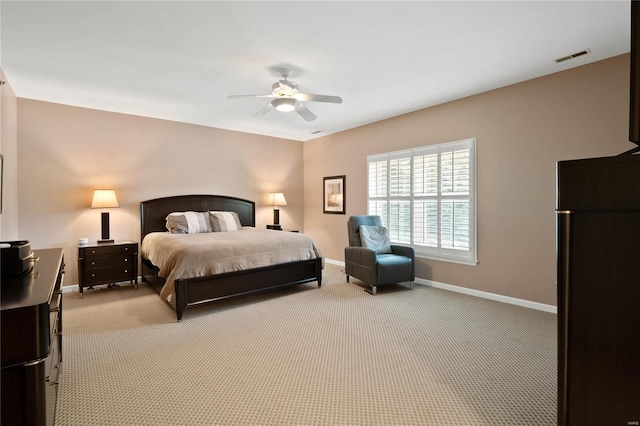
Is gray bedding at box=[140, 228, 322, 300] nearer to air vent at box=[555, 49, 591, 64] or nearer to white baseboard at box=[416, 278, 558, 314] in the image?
white baseboard at box=[416, 278, 558, 314]

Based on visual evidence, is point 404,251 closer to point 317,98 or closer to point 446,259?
point 446,259

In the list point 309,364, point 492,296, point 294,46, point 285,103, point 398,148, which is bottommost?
point 309,364

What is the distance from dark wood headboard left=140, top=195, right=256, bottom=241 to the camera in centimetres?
525

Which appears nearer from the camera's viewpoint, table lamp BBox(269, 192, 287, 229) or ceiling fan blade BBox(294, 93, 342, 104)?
ceiling fan blade BBox(294, 93, 342, 104)

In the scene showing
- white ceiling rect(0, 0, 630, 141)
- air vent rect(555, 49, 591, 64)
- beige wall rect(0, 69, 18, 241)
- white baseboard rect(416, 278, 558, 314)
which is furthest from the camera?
white baseboard rect(416, 278, 558, 314)

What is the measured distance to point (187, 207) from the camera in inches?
222

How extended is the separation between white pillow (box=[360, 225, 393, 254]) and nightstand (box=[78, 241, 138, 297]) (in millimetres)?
3452

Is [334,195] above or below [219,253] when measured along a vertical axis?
above

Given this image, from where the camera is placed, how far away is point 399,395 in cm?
216

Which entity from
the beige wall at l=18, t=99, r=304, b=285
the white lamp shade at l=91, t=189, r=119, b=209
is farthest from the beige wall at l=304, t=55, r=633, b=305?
the white lamp shade at l=91, t=189, r=119, b=209

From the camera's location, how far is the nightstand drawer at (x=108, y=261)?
4384 mm

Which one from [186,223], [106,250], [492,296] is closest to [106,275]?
[106,250]

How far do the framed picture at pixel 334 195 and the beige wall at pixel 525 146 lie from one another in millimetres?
1839

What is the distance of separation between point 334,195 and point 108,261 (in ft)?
13.5
